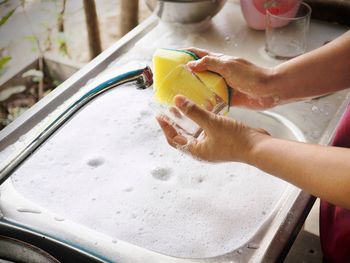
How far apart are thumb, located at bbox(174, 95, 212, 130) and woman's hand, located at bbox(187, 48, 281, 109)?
0.16m

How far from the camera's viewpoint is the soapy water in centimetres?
86

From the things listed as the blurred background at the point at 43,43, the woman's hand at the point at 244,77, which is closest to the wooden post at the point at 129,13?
the blurred background at the point at 43,43

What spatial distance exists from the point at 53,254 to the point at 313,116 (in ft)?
2.29

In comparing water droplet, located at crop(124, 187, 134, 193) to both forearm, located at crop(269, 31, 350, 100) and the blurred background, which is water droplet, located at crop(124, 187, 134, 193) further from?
the blurred background

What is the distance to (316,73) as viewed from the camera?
0.94m

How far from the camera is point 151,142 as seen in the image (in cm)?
108

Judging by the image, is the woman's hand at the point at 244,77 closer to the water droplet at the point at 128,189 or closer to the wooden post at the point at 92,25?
the water droplet at the point at 128,189

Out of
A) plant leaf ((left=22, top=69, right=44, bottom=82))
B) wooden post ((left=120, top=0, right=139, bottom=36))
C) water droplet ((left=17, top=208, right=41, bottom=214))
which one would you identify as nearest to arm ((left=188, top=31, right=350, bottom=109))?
water droplet ((left=17, top=208, right=41, bottom=214))

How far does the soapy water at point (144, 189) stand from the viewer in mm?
863

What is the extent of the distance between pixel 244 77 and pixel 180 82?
0.19 meters

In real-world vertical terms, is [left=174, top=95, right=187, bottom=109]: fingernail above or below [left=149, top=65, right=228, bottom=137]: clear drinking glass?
above

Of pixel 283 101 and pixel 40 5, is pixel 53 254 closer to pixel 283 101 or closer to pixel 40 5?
Result: pixel 283 101

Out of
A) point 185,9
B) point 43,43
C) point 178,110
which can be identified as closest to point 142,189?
point 178,110

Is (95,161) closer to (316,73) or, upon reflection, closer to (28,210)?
(28,210)
